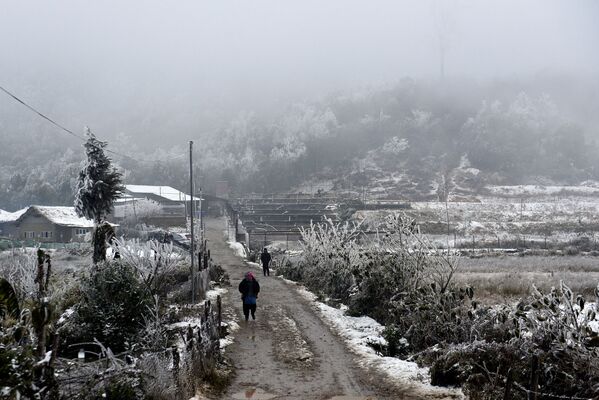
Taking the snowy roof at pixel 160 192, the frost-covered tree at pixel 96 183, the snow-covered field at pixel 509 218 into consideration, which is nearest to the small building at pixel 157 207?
the snowy roof at pixel 160 192

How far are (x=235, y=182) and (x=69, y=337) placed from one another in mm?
127070

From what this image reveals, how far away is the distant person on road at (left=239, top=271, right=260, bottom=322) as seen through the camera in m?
17.4

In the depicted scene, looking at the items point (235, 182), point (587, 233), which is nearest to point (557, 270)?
point (587, 233)

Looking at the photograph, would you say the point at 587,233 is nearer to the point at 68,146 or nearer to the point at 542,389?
the point at 542,389

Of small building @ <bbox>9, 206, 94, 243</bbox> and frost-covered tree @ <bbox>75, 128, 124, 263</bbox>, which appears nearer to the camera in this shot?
frost-covered tree @ <bbox>75, 128, 124, 263</bbox>

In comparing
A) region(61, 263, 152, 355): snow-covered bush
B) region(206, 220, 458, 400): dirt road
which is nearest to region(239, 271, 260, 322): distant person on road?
region(206, 220, 458, 400): dirt road

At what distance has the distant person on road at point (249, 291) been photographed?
17.4 m

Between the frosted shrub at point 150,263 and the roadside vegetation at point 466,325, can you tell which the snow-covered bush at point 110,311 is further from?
the roadside vegetation at point 466,325

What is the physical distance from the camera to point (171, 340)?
1389cm

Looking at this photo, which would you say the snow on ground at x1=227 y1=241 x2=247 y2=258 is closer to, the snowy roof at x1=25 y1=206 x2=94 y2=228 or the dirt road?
the snowy roof at x1=25 y1=206 x2=94 y2=228

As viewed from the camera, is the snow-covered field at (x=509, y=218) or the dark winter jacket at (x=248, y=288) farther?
the snow-covered field at (x=509, y=218)

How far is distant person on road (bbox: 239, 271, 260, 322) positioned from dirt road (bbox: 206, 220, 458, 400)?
380 mm

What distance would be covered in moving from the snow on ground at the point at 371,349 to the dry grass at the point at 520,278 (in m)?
5.48

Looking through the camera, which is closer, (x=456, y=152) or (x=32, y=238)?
(x=32, y=238)
